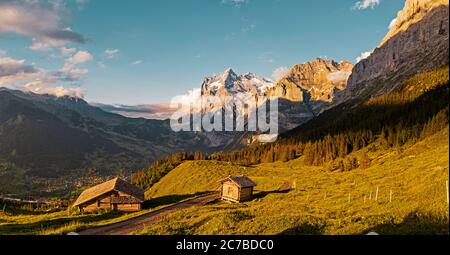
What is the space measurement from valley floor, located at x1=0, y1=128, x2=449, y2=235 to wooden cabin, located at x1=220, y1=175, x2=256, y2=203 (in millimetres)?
4106

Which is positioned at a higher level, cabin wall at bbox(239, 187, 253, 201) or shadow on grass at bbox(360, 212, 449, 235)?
shadow on grass at bbox(360, 212, 449, 235)

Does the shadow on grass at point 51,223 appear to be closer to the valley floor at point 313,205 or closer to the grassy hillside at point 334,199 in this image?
the valley floor at point 313,205

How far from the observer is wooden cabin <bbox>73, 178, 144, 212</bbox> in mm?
74875

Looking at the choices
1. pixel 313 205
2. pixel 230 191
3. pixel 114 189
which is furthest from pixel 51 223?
pixel 313 205

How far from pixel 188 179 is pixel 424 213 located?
337ft

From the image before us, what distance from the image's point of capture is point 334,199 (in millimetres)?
51531

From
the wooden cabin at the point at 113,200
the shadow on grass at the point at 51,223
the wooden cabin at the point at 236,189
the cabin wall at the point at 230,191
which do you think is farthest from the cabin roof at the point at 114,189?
the wooden cabin at the point at 236,189

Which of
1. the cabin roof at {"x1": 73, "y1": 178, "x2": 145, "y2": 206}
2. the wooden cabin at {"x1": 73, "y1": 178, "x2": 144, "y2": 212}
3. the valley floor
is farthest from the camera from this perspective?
the cabin roof at {"x1": 73, "y1": 178, "x2": 145, "y2": 206}

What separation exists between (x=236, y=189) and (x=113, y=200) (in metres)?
27.1

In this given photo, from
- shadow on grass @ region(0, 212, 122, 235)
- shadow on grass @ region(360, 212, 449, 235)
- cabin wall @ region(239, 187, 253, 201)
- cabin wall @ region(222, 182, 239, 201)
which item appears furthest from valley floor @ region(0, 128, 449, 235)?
cabin wall @ region(222, 182, 239, 201)

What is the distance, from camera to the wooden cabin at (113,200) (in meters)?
74.9

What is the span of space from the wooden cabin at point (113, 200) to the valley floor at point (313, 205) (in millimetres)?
5187

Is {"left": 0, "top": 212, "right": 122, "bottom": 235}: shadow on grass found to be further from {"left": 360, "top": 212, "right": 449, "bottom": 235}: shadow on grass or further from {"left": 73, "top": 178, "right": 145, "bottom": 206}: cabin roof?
{"left": 360, "top": 212, "right": 449, "bottom": 235}: shadow on grass
